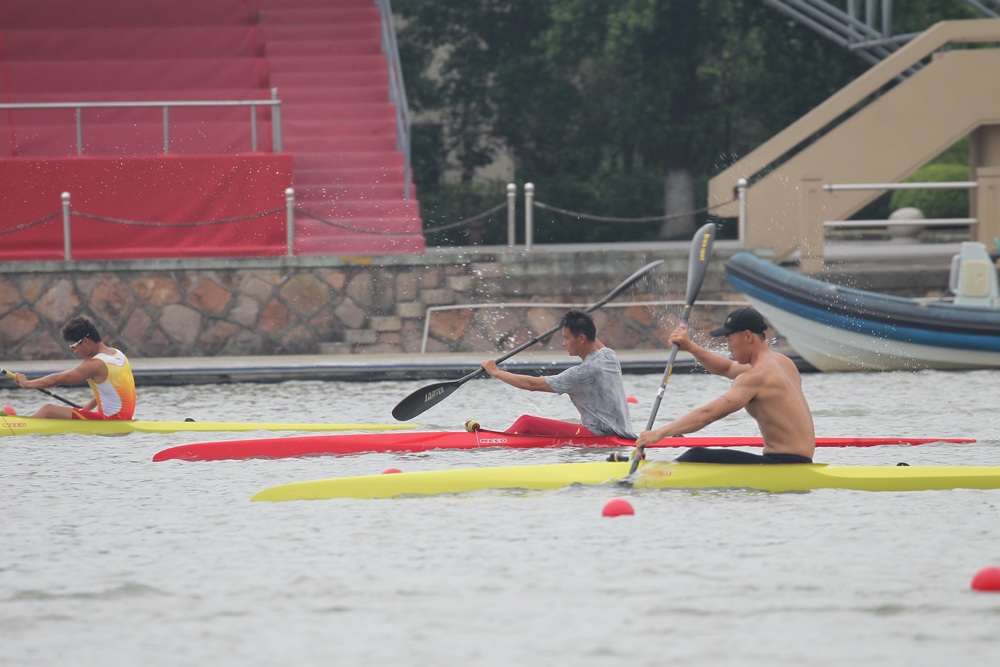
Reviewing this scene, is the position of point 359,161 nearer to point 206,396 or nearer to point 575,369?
point 206,396

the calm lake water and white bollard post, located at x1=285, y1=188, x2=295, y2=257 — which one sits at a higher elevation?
white bollard post, located at x1=285, y1=188, x2=295, y2=257

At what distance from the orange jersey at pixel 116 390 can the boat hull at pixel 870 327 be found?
23.5ft

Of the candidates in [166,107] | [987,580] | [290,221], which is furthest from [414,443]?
[166,107]

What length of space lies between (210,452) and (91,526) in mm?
2445

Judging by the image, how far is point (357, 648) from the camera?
20.5 ft

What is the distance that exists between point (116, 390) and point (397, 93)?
949cm

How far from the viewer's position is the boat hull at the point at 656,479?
9.19 m

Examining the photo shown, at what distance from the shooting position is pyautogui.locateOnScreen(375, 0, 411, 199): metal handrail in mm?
19953

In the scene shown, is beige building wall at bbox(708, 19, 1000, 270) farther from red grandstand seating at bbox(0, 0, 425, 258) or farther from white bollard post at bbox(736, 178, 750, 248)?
red grandstand seating at bbox(0, 0, 425, 258)

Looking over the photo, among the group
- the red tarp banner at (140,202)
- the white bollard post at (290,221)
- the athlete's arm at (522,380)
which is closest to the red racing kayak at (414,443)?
the athlete's arm at (522,380)

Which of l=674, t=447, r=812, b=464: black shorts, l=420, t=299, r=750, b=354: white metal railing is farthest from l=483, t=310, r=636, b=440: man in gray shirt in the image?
l=420, t=299, r=750, b=354: white metal railing

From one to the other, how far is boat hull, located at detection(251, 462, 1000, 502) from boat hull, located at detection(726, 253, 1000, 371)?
6.38 meters

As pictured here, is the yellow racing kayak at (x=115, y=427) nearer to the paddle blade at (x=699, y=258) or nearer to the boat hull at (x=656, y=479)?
the boat hull at (x=656, y=479)

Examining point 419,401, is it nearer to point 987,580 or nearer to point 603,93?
point 987,580
